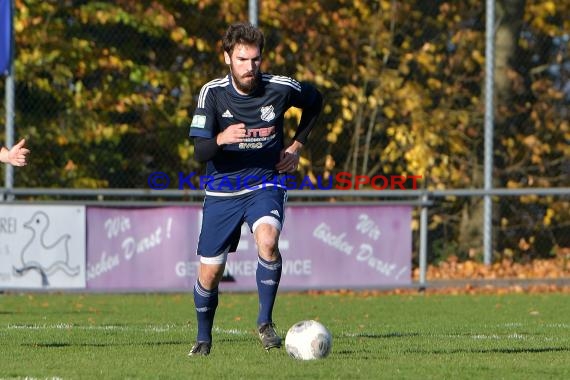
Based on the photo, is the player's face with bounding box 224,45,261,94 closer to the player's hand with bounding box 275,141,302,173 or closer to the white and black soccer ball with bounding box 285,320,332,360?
the player's hand with bounding box 275,141,302,173

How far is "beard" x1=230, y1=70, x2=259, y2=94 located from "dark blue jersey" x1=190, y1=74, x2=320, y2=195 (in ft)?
0.14

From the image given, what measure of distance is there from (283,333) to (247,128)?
234cm

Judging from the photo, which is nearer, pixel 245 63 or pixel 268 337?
pixel 245 63

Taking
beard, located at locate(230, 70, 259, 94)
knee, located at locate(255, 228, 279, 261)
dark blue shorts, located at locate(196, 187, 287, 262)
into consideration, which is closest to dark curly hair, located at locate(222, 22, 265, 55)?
beard, located at locate(230, 70, 259, 94)

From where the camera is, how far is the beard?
25.4ft

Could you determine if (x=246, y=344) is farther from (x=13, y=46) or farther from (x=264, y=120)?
(x=13, y=46)

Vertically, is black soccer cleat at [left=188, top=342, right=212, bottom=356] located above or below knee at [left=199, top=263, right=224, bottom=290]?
below

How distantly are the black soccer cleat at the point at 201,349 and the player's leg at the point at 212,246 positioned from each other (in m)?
0.07

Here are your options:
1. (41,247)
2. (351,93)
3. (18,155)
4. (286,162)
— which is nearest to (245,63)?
(286,162)

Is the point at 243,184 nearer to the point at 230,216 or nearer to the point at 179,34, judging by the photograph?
the point at 230,216

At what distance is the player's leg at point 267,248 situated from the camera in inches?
309

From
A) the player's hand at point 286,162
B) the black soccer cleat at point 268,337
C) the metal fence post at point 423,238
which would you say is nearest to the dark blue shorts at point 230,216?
the player's hand at point 286,162

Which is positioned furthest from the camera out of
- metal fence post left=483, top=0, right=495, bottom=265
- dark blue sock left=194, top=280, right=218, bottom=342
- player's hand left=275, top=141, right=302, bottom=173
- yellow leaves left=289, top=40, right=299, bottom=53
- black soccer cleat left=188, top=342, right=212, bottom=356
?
yellow leaves left=289, top=40, right=299, bottom=53

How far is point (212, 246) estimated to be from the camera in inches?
312
